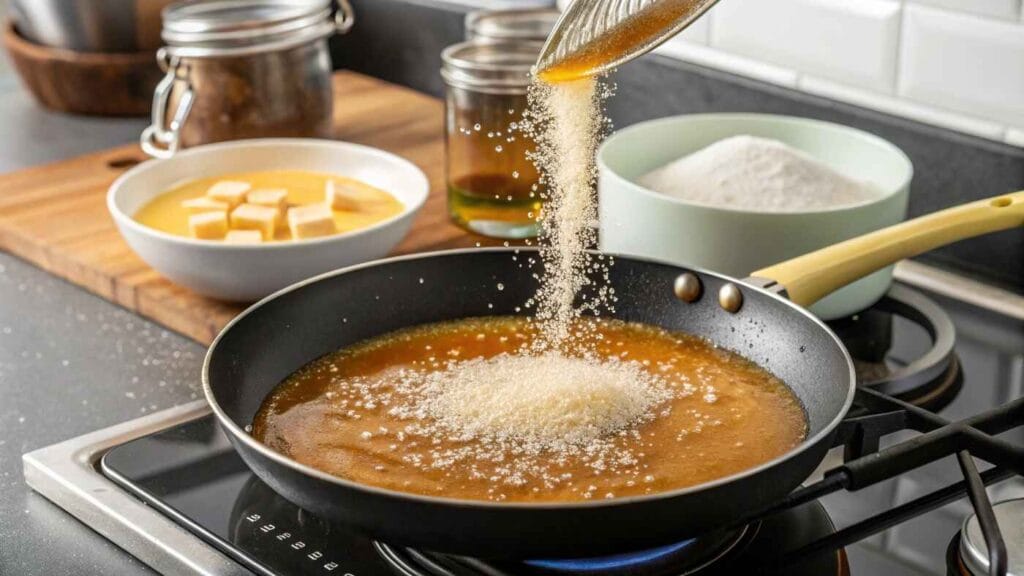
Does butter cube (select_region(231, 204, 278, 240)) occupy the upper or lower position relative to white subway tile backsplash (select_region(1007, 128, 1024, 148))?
lower

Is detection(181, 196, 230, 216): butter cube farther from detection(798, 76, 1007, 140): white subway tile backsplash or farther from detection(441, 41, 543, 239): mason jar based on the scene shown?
detection(798, 76, 1007, 140): white subway tile backsplash

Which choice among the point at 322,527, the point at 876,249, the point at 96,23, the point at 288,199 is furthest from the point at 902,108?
the point at 96,23

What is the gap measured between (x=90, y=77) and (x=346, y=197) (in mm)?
578

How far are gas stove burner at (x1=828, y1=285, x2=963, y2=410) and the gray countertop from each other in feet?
1.73

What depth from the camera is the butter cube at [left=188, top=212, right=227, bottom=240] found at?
1156 mm

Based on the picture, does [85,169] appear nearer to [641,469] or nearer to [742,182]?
[742,182]

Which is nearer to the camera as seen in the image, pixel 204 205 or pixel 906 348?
pixel 906 348

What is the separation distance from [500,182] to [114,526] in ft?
1.89

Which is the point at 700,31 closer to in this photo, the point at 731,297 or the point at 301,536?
the point at 731,297

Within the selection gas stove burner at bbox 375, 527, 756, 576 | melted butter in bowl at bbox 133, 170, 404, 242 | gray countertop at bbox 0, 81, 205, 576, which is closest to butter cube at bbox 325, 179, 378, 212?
melted butter in bowl at bbox 133, 170, 404, 242

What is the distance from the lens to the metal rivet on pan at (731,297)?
3.02 feet

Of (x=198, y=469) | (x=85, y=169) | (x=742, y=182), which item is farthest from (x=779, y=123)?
(x=85, y=169)

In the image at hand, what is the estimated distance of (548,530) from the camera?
2.08 ft

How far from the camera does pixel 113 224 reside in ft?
4.35
